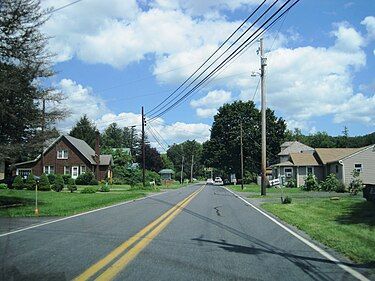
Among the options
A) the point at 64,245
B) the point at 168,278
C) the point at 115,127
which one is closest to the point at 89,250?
the point at 64,245

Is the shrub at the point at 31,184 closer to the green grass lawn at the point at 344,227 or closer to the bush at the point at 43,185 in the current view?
the bush at the point at 43,185

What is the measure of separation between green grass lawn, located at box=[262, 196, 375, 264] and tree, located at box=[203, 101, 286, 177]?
61024 mm

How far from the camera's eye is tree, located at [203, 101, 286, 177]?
84.1m

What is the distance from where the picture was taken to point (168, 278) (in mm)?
7406

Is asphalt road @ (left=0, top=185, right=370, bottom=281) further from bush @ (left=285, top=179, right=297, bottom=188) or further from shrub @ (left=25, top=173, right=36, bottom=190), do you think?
bush @ (left=285, top=179, right=297, bottom=188)

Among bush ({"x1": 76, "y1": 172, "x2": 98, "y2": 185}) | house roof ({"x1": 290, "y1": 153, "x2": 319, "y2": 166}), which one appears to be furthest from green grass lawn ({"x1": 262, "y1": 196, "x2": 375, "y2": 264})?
bush ({"x1": 76, "y1": 172, "x2": 98, "y2": 185})

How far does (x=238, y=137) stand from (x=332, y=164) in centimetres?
3101

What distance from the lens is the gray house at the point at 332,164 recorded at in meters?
48.1

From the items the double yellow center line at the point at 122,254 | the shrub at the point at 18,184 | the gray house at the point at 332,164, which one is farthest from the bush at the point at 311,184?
the double yellow center line at the point at 122,254

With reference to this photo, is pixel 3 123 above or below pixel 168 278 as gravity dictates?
above

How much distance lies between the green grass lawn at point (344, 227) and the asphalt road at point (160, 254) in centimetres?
82

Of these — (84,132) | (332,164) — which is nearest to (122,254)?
(332,164)

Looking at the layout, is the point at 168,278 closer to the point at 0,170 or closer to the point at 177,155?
the point at 0,170

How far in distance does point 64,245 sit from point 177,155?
175 m
